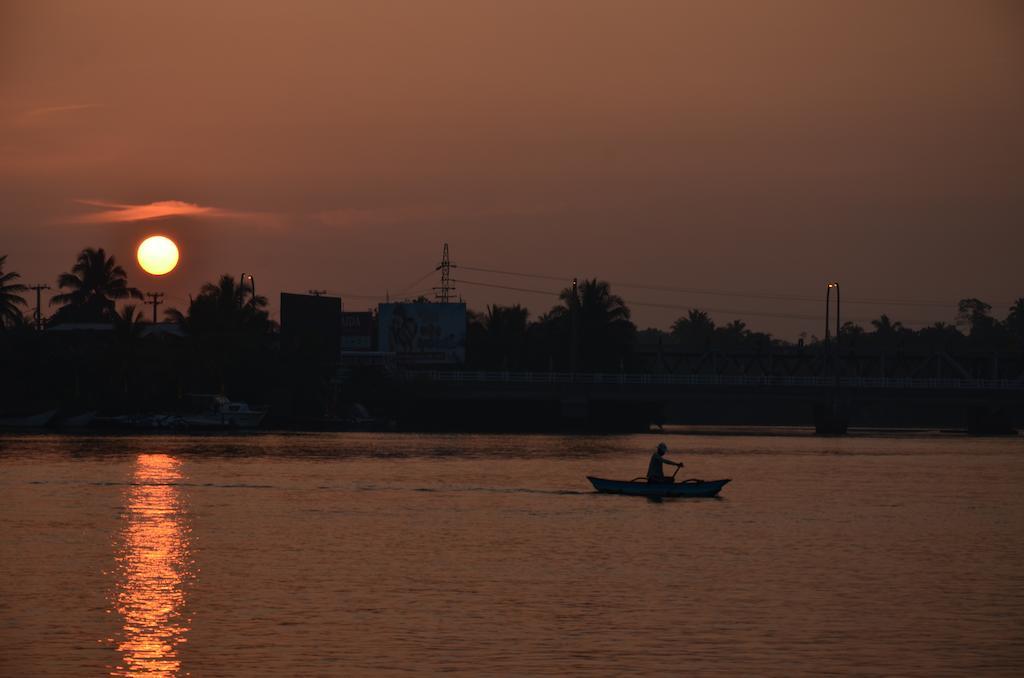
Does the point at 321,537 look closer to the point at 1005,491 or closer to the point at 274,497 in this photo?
the point at 274,497

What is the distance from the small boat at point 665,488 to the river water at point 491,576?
779mm

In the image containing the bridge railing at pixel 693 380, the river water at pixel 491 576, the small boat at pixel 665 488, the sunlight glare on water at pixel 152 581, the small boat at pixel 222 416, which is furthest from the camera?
the bridge railing at pixel 693 380

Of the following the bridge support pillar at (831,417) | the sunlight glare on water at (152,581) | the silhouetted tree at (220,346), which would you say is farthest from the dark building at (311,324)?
the sunlight glare on water at (152,581)

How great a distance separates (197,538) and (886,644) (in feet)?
95.8

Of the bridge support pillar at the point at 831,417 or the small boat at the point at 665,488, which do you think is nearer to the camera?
the small boat at the point at 665,488

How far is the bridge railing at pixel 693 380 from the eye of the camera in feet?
566

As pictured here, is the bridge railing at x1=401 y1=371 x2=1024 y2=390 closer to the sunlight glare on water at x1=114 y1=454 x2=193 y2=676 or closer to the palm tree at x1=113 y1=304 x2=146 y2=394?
the palm tree at x1=113 y1=304 x2=146 y2=394

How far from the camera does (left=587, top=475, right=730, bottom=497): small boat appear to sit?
239ft

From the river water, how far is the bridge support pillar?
95.1m

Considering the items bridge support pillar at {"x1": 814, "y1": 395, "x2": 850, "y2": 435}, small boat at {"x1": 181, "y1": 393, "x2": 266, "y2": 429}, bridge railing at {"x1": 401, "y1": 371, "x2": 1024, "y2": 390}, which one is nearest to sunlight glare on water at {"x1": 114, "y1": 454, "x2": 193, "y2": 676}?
small boat at {"x1": 181, "y1": 393, "x2": 266, "y2": 429}

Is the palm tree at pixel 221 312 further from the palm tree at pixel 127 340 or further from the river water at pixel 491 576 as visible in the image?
the river water at pixel 491 576

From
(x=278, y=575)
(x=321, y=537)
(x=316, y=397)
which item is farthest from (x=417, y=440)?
(x=278, y=575)

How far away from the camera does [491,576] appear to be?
153ft

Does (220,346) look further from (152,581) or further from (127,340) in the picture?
(152,581)
